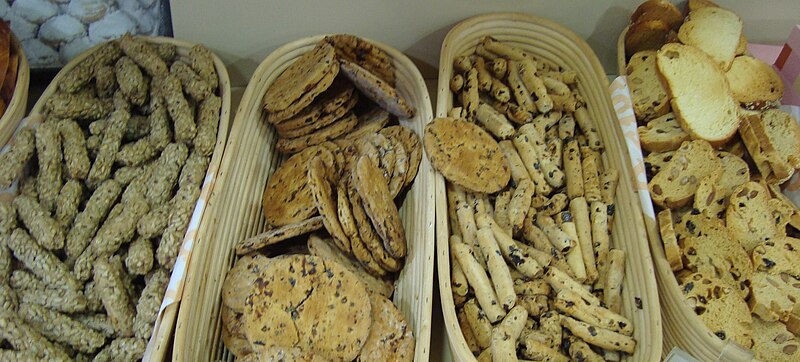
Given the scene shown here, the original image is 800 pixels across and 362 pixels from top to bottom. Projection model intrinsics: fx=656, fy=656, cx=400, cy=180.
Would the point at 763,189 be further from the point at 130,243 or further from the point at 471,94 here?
the point at 130,243

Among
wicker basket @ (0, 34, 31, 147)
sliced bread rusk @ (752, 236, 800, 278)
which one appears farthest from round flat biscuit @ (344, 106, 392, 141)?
sliced bread rusk @ (752, 236, 800, 278)

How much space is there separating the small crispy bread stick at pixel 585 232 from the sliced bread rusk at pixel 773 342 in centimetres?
32

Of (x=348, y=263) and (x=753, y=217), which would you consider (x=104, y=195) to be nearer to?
(x=348, y=263)

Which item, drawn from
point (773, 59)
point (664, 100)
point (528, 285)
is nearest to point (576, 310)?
point (528, 285)

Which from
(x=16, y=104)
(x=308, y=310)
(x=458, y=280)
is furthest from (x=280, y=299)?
(x=16, y=104)

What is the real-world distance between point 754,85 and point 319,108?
3.53 ft

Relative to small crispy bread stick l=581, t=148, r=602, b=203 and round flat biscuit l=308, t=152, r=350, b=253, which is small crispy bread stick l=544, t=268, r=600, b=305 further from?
round flat biscuit l=308, t=152, r=350, b=253

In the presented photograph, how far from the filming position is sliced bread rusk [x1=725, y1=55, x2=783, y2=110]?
1.61m

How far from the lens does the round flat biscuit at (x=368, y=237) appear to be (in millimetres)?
1363

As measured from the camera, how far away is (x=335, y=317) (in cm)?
127

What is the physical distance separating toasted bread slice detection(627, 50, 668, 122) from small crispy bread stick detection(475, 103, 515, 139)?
12.1 inches

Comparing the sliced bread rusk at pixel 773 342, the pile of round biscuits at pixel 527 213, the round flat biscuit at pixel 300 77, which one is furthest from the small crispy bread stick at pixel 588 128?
the round flat biscuit at pixel 300 77

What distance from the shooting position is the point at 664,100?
5.11 ft

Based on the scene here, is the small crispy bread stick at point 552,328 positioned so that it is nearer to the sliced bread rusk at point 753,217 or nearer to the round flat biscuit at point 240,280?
the sliced bread rusk at point 753,217
